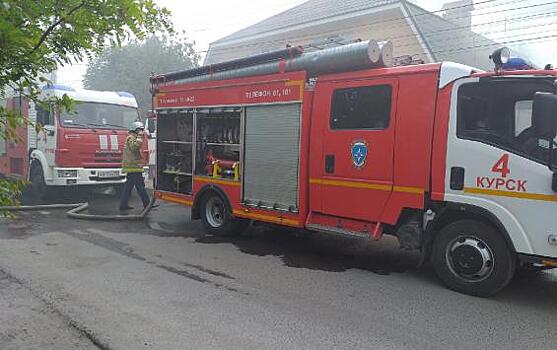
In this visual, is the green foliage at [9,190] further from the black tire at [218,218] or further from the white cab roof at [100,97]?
the white cab roof at [100,97]

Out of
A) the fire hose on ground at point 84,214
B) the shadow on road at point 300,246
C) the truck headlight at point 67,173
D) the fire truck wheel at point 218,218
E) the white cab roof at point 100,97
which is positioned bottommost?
the shadow on road at point 300,246

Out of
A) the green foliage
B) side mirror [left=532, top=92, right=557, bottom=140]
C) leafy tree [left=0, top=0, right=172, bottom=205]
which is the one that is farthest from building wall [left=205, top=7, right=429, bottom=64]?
the green foliage

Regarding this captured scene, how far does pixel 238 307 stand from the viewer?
4.52 m

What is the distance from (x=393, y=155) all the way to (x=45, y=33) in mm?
3902

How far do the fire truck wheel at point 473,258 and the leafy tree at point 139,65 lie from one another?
30.4 meters

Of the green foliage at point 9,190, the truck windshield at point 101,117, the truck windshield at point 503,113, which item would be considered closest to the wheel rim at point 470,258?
the truck windshield at point 503,113

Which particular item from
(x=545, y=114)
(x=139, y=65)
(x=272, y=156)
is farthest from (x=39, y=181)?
(x=139, y=65)

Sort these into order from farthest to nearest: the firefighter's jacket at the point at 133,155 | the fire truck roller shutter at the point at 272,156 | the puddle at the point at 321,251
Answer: the firefighter's jacket at the point at 133,155
the fire truck roller shutter at the point at 272,156
the puddle at the point at 321,251

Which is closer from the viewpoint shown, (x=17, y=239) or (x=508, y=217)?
(x=508, y=217)

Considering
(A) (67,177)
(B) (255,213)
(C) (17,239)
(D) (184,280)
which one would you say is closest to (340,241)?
(B) (255,213)

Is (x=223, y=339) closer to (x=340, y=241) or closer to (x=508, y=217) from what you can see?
(x=508, y=217)

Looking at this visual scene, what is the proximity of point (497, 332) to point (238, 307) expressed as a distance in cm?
224

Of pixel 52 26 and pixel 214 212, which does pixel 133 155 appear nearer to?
pixel 214 212

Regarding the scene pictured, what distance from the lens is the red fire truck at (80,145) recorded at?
10.9 m
